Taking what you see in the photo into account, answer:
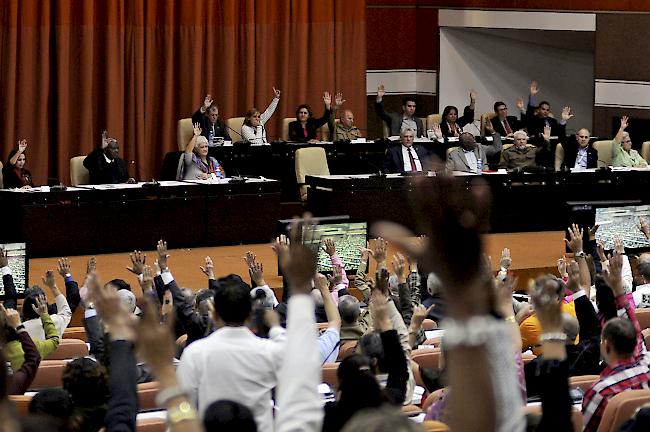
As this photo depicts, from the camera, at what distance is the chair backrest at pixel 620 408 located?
14.0 feet

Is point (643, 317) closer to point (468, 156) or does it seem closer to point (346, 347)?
point (346, 347)

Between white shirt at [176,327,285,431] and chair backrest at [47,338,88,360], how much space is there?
9.71 feet

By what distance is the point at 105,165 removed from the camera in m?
13.0

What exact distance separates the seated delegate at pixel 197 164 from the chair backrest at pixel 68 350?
6.63 m

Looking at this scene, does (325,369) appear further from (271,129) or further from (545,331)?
(271,129)

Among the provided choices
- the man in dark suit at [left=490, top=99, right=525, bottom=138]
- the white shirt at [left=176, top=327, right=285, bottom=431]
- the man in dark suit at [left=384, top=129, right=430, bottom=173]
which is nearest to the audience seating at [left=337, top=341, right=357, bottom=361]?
the white shirt at [left=176, top=327, right=285, bottom=431]

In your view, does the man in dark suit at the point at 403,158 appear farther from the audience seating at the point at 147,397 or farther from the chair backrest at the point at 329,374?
the audience seating at the point at 147,397

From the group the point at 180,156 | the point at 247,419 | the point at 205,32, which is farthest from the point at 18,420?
the point at 205,32

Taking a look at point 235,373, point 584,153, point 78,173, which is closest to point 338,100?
point 584,153

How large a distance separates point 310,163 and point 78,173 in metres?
2.71

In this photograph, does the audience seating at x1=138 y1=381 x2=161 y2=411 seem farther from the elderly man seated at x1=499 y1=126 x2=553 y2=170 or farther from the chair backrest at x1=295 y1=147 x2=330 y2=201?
the elderly man seated at x1=499 y1=126 x2=553 y2=170

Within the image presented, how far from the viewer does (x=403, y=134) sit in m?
14.1

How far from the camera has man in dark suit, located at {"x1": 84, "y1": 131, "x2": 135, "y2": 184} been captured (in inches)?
512

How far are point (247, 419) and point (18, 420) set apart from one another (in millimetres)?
819
